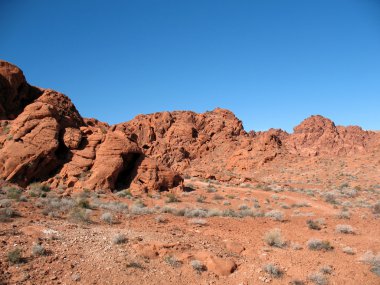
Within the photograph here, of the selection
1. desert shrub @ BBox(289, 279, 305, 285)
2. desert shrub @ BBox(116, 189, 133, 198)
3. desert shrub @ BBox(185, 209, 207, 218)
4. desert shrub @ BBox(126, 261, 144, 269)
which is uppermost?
desert shrub @ BBox(116, 189, 133, 198)

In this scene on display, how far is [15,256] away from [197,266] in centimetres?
466

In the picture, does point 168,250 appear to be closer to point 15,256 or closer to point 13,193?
point 15,256

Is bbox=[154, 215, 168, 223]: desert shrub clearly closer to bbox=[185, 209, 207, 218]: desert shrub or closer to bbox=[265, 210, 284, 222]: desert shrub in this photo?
bbox=[185, 209, 207, 218]: desert shrub

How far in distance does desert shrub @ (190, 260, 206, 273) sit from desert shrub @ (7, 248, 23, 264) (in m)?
4.42

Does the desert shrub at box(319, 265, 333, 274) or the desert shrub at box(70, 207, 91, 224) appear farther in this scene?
the desert shrub at box(70, 207, 91, 224)

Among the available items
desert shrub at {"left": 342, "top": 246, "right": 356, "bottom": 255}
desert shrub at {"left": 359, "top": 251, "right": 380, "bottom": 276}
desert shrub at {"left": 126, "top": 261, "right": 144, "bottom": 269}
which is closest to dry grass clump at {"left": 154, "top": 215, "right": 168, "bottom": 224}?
desert shrub at {"left": 126, "top": 261, "right": 144, "bottom": 269}

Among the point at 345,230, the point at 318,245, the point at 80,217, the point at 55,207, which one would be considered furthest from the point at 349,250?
the point at 55,207

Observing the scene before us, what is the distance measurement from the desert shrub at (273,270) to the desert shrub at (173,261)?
2501 mm

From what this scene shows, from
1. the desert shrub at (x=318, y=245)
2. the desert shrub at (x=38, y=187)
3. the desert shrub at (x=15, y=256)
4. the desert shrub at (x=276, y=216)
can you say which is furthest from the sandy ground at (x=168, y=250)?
the desert shrub at (x=38, y=187)

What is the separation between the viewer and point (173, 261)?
9.26 meters

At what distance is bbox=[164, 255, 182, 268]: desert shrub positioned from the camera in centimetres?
918

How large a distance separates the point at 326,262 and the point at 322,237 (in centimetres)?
307

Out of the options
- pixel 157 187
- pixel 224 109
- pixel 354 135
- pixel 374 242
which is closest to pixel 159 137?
pixel 224 109

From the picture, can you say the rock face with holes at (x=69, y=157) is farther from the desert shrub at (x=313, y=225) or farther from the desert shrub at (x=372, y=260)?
the desert shrub at (x=372, y=260)
